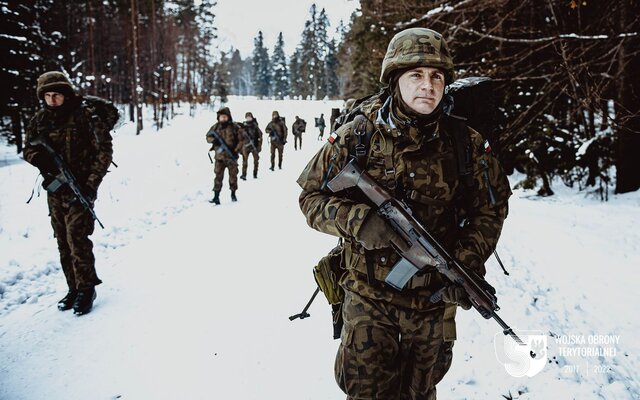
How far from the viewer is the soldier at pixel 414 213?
2.03m

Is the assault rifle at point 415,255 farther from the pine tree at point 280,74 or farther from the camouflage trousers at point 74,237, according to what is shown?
the pine tree at point 280,74

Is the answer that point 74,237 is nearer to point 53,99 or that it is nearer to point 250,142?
point 53,99

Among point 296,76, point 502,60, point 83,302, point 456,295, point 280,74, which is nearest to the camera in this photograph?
point 456,295

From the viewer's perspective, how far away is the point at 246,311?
13.7 feet

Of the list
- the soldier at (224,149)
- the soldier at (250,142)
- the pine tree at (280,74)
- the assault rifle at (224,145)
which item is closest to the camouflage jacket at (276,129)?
the soldier at (250,142)

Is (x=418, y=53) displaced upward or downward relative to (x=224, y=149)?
upward

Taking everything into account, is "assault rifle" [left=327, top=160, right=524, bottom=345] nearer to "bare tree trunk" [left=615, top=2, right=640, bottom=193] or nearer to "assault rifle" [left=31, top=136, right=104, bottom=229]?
"assault rifle" [left=31, top=136, right=104, bottom=229]

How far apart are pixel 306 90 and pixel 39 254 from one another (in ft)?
210

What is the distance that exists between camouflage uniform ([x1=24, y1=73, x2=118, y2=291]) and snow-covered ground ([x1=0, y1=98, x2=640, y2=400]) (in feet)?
1.90

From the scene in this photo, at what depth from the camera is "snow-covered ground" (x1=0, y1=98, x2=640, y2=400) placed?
9.97ft

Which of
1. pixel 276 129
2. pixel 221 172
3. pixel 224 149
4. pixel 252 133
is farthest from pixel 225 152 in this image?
pixel 276 129

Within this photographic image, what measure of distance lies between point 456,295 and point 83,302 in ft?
13.0

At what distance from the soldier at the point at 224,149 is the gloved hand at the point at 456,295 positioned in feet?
27.4

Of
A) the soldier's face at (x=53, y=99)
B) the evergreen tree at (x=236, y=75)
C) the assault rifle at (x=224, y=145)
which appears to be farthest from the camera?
the evergreen tree at (x=236, y=75)
